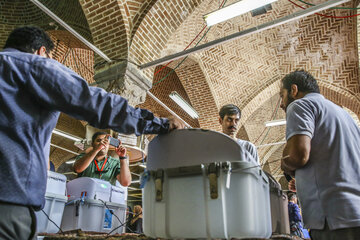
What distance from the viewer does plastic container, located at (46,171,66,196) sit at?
9.21 ft

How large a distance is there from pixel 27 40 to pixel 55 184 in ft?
5.72

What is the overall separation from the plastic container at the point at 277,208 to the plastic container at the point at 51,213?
6.22ft

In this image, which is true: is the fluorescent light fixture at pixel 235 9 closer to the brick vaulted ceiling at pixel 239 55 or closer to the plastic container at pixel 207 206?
the brick vaulted ceiling at pixel 239 55

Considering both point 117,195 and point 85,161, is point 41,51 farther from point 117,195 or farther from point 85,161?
point 117,195

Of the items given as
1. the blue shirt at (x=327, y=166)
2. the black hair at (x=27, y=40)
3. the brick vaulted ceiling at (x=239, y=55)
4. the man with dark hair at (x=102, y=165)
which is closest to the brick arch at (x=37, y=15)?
the brick vaulted ceiling at (x=239, y=55)

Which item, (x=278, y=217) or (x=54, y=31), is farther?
(x=54, y=31)

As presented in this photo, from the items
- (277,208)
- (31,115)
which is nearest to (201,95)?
(277,208)

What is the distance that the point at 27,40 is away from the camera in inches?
59.3

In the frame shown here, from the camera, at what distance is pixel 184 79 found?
9891 millimetres

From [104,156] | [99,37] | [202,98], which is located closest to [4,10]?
[99,37]

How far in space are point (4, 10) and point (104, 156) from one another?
7103mm

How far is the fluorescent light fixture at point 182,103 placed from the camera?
8773mm

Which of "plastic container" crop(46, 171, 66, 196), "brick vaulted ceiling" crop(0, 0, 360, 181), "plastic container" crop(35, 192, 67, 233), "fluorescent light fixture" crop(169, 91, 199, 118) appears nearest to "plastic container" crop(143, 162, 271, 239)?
"plastic container" crop(35, 192, 67, 233)

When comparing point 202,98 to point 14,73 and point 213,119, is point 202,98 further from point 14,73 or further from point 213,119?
point 14,73
